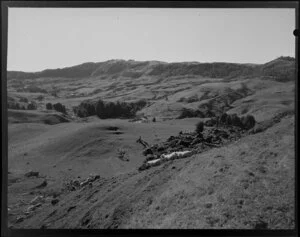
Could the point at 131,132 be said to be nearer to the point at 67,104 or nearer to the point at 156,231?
the point at 156,231

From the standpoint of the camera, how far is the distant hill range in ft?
102

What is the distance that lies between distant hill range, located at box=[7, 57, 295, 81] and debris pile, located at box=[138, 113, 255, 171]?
6.47 meters

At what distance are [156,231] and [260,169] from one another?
299cm

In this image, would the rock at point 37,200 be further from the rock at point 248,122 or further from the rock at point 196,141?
the rock at point 248,122

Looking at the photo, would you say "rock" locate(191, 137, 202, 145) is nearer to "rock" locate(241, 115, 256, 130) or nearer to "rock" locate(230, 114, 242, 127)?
"rock" locate(241, 115, 256, 130)

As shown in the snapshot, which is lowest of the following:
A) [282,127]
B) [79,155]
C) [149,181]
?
[79,155]

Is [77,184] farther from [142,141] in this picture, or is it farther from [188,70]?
[188,70]

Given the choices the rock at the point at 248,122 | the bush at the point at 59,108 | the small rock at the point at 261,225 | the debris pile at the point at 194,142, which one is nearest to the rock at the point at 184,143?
the debris pile at the point at 194,142

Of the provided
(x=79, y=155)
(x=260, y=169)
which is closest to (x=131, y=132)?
(x=79, y=155)

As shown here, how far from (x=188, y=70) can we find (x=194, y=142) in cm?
4080

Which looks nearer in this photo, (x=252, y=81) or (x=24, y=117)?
(x=24, y=117)

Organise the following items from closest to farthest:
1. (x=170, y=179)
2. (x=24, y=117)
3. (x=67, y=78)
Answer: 1. (x=170, y=179)
2. (x=24, y=117)
3. (x=67, y=78)

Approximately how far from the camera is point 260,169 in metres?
6.84

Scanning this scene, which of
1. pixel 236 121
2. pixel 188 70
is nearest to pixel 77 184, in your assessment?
pixel 236 121
